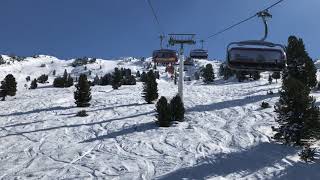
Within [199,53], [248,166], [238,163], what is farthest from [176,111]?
[248,166]

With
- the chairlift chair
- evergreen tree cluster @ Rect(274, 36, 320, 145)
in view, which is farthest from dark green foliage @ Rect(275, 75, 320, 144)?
the chairlift chair

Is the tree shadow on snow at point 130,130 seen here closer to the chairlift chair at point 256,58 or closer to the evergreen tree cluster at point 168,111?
the evergreen tree cluster at point 168,111

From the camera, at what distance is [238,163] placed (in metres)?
24.7

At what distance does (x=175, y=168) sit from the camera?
23.9 metres

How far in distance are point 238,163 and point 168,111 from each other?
38.1 ft

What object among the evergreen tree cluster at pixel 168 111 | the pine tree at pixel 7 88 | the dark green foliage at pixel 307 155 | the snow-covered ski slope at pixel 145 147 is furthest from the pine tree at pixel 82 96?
the dark green foliage at pixel 307 155

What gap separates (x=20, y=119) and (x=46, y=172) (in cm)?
1946

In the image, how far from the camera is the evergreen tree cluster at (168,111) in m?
35.0

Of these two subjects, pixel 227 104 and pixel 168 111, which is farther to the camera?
pixel 227 104

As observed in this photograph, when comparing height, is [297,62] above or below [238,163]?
above

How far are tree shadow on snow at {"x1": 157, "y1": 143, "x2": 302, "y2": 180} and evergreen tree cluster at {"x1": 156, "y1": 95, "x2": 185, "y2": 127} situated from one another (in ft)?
28.3

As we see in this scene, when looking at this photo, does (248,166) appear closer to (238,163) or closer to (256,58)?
(238,163)

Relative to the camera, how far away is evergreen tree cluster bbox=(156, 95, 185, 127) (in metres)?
35.0

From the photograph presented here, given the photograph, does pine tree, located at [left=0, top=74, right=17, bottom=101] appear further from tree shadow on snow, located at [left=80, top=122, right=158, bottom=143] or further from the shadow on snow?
the shadow on snow
